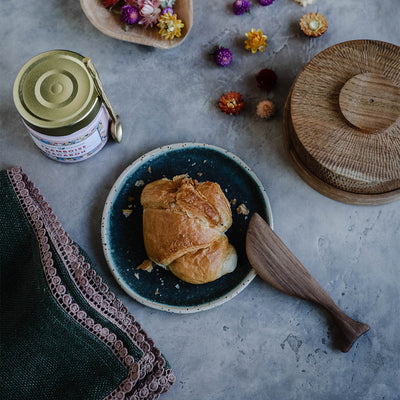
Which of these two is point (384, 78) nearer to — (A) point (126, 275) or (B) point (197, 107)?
(B) point (197, 107)

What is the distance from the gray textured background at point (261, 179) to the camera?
100 centimetres

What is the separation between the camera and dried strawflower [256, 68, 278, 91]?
106 cm

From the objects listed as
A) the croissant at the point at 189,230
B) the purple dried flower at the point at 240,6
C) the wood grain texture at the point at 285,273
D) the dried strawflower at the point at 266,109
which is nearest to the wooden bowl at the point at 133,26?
the purple dried flower at the point at 240,6

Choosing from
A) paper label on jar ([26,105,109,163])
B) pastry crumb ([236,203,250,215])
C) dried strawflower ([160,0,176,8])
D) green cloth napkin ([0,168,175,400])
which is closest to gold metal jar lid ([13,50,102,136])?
paper label on jar ([26,105,109,163])

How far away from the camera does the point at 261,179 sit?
106 centimetres

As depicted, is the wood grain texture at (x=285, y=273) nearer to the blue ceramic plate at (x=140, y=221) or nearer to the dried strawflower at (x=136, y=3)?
the blue ceramic plate at (x=140, y=221)

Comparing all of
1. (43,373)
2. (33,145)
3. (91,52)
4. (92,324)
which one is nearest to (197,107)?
(91,52)

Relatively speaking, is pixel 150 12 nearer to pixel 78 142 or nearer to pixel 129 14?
pixel 129 14

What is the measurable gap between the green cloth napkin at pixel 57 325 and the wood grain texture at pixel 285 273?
0.99 ft

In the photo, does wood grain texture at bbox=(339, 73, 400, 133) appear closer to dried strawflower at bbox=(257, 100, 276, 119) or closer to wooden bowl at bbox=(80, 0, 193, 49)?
dried strawflower at bbox=(257, 100, 276, 119)

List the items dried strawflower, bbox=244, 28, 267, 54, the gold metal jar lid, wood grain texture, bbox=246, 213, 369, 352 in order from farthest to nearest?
dried strawflower, bbox=244, 28, 267, 54
wood grain texture, bbox=246, 213, 369, 352
the gold metal jar lid

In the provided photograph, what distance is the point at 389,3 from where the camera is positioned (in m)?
1.12

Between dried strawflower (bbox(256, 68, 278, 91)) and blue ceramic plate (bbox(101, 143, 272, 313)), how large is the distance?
0.20 m

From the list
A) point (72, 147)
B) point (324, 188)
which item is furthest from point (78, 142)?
point (324, 188)
